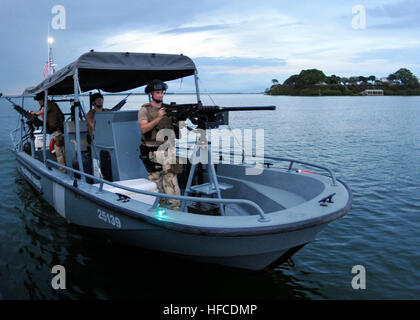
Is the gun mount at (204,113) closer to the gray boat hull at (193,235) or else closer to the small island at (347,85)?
the gray boat hull at (193,235)

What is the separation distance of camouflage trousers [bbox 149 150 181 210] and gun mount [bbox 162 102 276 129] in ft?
2.27

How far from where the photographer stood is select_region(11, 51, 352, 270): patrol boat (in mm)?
4117

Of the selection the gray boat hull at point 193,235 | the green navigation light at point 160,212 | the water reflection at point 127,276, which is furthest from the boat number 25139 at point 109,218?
the green navigation light at point 160,212

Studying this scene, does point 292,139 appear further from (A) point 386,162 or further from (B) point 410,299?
(B) point 410,299

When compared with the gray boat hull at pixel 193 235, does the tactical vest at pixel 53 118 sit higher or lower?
higher

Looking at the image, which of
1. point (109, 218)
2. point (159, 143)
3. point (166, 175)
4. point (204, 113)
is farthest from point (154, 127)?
point (109, 218)

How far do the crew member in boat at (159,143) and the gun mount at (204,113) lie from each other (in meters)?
0.32

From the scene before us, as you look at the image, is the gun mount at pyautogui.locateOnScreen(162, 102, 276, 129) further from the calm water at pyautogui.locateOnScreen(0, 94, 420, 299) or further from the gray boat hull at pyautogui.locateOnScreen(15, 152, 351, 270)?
the calm water at pyautogui.locateOnScreen(0, 94, 420, 299)

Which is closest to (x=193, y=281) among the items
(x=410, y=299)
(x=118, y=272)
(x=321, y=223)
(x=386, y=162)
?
(x=118, y=272)

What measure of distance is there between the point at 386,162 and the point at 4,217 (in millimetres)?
13300

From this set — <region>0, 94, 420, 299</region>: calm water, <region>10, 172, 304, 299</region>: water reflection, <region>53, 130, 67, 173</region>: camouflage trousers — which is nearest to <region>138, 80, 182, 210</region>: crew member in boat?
<region>10, 172, 304, 299</region>: water reflection

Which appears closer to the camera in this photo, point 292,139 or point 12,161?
point 12,161

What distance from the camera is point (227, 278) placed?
208 inches

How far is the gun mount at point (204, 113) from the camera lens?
4621 mm
